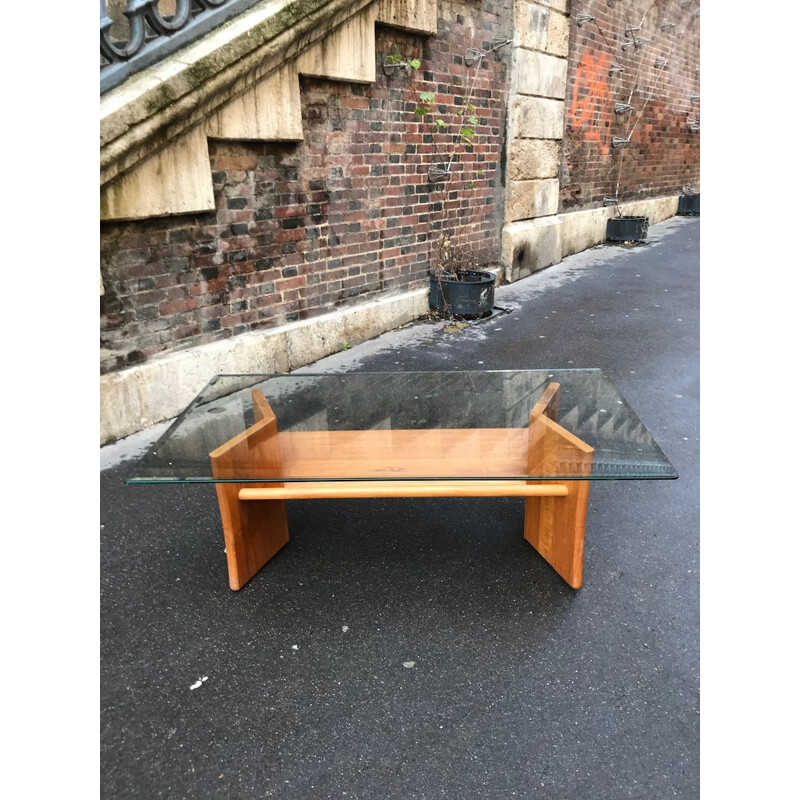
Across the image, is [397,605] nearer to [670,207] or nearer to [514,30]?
[514,30]

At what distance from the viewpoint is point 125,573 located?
8.64 feet

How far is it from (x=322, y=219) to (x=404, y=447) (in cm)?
302

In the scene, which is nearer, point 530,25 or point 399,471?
point 399,471

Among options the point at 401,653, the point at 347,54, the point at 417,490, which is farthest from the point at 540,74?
the point at 401,653

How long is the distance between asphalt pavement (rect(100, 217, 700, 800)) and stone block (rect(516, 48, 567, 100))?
17.4ft

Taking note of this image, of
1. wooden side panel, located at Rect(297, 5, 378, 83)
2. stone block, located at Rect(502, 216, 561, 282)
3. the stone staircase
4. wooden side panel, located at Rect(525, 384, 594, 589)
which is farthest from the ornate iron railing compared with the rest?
stone block, located at Rect(502, 216, 561, 282)

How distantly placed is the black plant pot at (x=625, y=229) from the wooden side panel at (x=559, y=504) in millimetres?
8856

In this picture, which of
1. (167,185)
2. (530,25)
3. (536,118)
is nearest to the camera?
(167,185)

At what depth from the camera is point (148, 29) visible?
416 cm

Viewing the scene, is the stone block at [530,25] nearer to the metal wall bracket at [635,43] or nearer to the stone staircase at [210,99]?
the stone staircase at [210,99]

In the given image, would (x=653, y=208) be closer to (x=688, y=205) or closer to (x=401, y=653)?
(x=688, y=205)

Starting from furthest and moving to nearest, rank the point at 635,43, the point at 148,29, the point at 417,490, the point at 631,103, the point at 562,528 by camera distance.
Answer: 1. the point at 631,103
2. the point at 635,43
3. the point at 148,29
4. the point at 562,528
5. the point at 417,490

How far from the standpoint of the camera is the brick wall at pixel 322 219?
395cm

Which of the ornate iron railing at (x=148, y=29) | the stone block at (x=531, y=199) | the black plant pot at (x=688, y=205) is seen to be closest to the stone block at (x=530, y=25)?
the stone block at (x=531, y=199)
